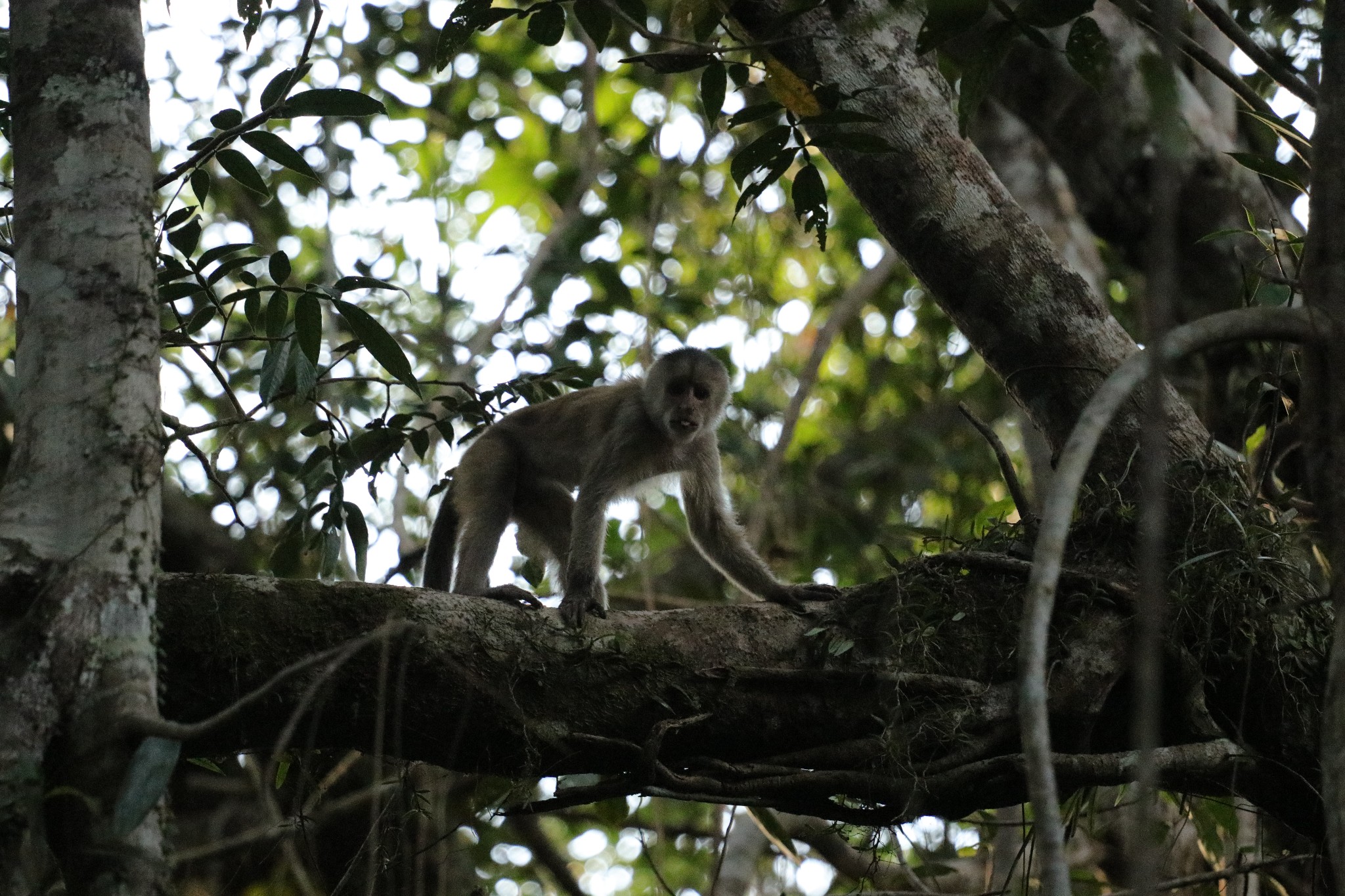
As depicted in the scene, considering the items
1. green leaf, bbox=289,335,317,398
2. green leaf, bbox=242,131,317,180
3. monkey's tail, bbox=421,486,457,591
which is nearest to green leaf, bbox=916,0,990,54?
green leaf, bbox=242,131,317,180

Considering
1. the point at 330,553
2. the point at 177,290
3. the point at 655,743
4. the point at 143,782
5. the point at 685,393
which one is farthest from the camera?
the point at 685,393

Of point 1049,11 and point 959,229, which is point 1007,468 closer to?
point 959,229

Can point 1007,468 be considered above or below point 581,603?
above

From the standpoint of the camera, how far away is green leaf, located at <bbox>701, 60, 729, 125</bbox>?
13.2 ft

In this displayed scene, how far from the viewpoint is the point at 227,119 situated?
3646 millimetres

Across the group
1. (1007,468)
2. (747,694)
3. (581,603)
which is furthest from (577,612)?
(1007,468)

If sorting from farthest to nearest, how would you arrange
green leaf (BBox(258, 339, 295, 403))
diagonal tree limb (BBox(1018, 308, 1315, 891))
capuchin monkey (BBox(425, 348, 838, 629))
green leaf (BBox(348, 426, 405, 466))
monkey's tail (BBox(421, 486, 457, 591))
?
monkey's tail (BBox(421, 486, 457, 591))
capuchin monkey (BBox(425, 348, 838, 629))
green leaf (BBox(348, 426, 405, 466))
green leaf (BBox(258, 339, 295, 403))
diagonal tree limb (BBox(1018, 308, 1315, 891))

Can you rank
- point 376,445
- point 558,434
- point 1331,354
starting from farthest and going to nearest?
point 558,434
point 376,445
point 1331,354

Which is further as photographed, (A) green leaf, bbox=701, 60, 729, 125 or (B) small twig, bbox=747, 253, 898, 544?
(B) small twig, bbox=747, 253, 898, 544

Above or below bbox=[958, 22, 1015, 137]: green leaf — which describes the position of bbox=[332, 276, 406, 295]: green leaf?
below

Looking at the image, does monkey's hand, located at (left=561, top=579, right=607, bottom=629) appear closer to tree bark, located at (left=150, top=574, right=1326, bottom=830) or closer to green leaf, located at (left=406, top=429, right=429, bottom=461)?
tree bark, located at (left=150, top=574, right=1326, bottom=830)

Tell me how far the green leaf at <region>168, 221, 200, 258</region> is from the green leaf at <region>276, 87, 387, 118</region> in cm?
71

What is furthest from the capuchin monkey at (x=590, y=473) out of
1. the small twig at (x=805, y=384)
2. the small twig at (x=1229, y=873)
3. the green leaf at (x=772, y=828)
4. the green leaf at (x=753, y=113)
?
the green leaf at (x=753, y=113)

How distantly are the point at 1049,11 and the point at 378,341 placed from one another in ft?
7.19
